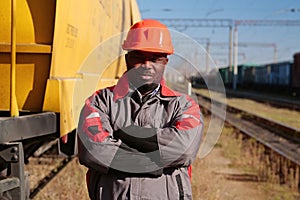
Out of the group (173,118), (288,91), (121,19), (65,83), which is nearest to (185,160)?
(173,118)

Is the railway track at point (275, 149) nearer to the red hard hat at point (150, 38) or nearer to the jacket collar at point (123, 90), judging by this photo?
the jacket collar at point (123, 90)

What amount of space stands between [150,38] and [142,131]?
1.61ft

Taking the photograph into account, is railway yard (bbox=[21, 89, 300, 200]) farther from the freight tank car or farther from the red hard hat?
the red hard hat

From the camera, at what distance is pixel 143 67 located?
7.84 feet

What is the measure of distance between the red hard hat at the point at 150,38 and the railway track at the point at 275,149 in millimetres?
617

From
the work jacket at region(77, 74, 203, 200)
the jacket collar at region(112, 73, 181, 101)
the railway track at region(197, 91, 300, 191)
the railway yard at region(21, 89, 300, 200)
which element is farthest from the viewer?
the railway track at region(197, 91, 300, 191)

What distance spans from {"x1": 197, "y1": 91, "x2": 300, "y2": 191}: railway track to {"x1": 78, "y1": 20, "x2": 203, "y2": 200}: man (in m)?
0.54

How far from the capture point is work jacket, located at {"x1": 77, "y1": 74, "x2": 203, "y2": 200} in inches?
91.4

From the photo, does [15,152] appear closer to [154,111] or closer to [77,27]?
[154,111]

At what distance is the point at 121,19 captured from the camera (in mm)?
7156

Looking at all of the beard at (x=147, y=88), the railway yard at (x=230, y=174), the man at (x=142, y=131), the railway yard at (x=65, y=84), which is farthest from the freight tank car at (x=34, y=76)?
the railway yard at (x=230, y=174)

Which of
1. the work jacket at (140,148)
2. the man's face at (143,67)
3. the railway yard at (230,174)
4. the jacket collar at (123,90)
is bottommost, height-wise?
the railway yard at (230,174)

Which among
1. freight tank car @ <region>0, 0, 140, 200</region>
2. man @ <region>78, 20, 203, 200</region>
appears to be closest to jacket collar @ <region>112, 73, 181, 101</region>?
man @ <region>78, 20, 203, 200</region>

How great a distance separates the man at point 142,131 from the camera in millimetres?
2324
